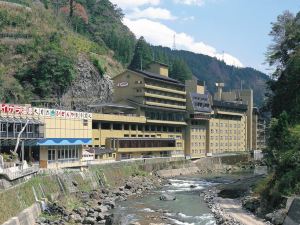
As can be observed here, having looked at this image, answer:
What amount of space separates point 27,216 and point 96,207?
12.4 meters

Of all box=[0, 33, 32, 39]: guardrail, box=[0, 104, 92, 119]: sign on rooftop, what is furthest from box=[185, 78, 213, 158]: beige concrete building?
box=[0, 104, 92, 119]: sign on rooftop

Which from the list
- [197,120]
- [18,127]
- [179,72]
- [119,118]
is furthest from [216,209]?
[179,72]

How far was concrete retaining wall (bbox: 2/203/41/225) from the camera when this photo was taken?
1467 inches

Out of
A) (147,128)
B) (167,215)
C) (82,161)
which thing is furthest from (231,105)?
(167,215)

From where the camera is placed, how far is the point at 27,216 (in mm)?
40688

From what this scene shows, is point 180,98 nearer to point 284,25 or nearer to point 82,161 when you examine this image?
point 284,25

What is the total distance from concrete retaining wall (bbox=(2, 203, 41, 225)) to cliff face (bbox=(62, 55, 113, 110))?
6124 cm

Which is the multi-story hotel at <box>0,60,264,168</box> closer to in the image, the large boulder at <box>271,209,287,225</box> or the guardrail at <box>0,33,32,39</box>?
the guardrail at <box>0,33,32,39</box>

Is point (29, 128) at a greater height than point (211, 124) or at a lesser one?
lesser

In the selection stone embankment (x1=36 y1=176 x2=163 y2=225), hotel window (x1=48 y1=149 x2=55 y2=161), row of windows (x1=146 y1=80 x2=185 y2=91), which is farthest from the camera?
row of windows (x1=146 y1=80 x2=185 y2=91)

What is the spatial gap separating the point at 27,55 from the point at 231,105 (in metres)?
63.0

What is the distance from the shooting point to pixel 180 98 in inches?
4592

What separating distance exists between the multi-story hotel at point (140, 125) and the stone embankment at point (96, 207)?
7052 millimetres

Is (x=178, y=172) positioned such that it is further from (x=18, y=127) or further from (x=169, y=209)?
(x=18, y=127)
